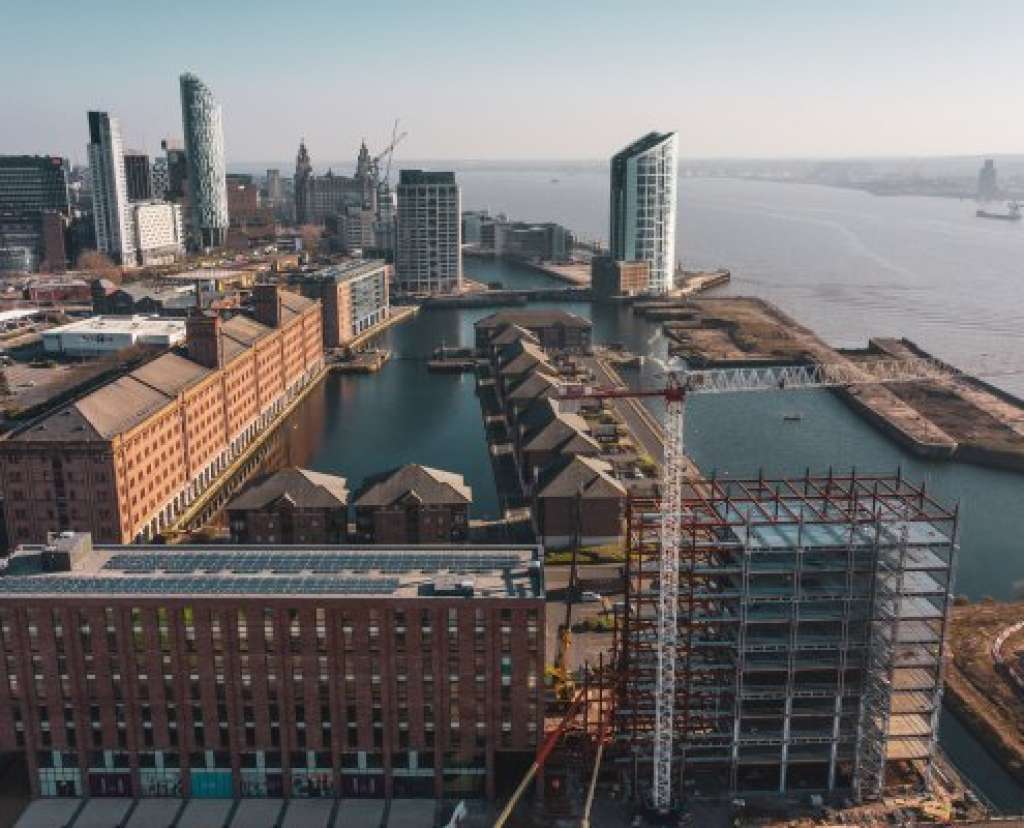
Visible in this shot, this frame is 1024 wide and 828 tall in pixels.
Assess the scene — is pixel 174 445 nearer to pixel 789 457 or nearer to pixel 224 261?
pixel 789 457

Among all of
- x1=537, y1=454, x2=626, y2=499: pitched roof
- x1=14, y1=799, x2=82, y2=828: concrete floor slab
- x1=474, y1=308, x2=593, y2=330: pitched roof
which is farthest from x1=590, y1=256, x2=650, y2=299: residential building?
x1=14, y1=799, x2=82, y2=828: concrete floor slab

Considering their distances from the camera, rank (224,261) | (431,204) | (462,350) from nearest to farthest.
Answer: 1. (462,350)
2. (431,204)
3. (224,261)

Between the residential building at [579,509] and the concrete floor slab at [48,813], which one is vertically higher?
the residential building at [579,509]

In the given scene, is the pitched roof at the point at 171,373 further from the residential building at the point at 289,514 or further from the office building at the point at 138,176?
the office building at the point at 138,176

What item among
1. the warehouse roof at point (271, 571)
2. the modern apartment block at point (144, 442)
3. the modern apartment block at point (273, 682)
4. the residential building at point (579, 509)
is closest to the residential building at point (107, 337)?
the modern apartment block at point (144, 442)

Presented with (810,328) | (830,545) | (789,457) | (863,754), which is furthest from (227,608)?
(810,328)

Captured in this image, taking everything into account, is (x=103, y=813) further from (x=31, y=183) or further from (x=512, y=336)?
(x=31, y=183)

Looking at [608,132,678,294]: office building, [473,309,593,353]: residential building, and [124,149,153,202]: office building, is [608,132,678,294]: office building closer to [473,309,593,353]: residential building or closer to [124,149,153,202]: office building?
[473,309,593,353]: residential building
